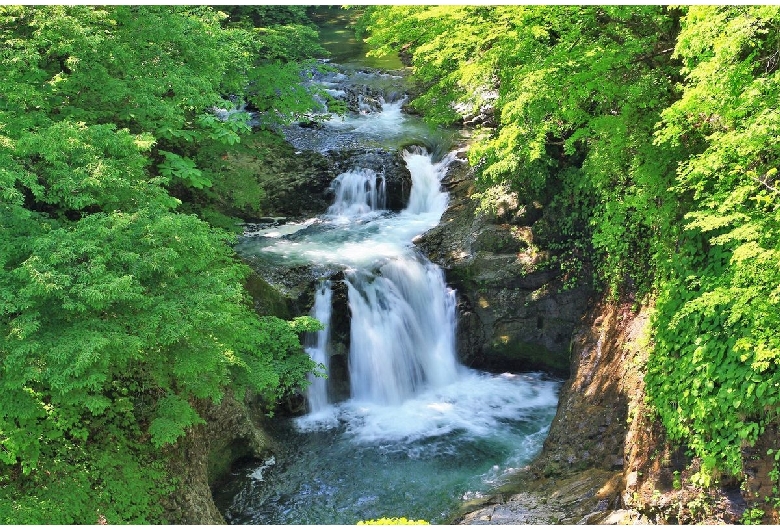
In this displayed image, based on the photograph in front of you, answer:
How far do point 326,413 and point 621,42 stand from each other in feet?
26.4

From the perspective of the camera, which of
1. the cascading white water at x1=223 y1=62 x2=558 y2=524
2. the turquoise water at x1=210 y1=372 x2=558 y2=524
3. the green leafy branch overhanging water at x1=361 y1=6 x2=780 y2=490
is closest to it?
the green leafy branch overhanging water at x1=361 y1=6 x2=780 y2=490

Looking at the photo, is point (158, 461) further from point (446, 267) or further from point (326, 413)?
point (446, 267)

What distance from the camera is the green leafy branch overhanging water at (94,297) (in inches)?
247

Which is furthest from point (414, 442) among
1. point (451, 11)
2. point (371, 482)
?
point (451, 11)

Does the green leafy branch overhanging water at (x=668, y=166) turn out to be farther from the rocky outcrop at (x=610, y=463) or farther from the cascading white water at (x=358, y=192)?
the cascading white water at (x=358, y=192)

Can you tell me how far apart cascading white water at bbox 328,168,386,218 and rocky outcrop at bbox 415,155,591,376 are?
326cm

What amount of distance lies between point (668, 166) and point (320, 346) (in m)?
6.99

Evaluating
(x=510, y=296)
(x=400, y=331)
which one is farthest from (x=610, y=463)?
(x=400, y=331)

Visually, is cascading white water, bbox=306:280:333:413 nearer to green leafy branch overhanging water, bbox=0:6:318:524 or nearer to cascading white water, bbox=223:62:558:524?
cascading white water, bbox=223:62:558:524

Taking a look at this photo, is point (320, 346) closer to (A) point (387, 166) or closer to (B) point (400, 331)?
(B) point (400, 331)

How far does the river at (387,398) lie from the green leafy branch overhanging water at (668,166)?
2770mm

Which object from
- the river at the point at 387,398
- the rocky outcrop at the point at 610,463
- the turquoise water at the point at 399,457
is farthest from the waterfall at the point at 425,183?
the rocky outcrop at the point at 610,463

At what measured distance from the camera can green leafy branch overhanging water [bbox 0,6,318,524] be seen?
20.6 feet

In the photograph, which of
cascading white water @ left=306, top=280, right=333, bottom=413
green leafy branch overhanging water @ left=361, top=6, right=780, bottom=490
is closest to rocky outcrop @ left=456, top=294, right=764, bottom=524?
green leafy branch overhanging water @ left=361, top=6, right=780, bottom=490
